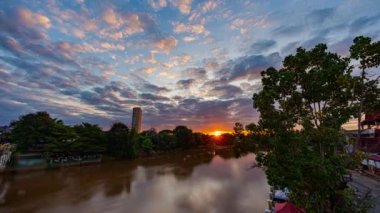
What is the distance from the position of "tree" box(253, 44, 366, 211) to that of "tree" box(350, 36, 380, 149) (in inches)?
12.0

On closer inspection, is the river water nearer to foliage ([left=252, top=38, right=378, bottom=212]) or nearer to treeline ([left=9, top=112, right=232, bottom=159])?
treeline ([left=9, top=112, right=232, bottom=159])

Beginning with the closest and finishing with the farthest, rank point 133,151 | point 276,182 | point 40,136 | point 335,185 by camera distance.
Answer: point 335,185
point 276,182
point 40,136
point 133,151

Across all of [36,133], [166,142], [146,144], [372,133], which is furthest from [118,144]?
[372,133]

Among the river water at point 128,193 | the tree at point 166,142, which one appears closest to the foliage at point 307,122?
the river water at point 128,193

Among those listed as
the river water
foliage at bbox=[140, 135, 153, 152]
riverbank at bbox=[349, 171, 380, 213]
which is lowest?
the river water

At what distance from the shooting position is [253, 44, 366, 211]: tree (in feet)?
Answer: 24.4

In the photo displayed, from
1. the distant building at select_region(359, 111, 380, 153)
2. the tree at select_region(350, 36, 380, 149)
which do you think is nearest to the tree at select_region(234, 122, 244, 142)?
the tree at select_region(350, 36, 380, 149)

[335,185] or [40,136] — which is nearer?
[335,185]

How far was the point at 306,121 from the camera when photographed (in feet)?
26.5

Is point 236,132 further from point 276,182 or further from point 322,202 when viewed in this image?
point 322,202

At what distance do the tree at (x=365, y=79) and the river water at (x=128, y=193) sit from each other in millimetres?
12126

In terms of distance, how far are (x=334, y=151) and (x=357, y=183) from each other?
57.8 ft

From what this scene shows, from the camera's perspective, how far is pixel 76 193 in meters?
22.5

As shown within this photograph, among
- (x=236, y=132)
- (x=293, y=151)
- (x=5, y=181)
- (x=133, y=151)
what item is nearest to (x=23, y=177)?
(x=5, y=181)
